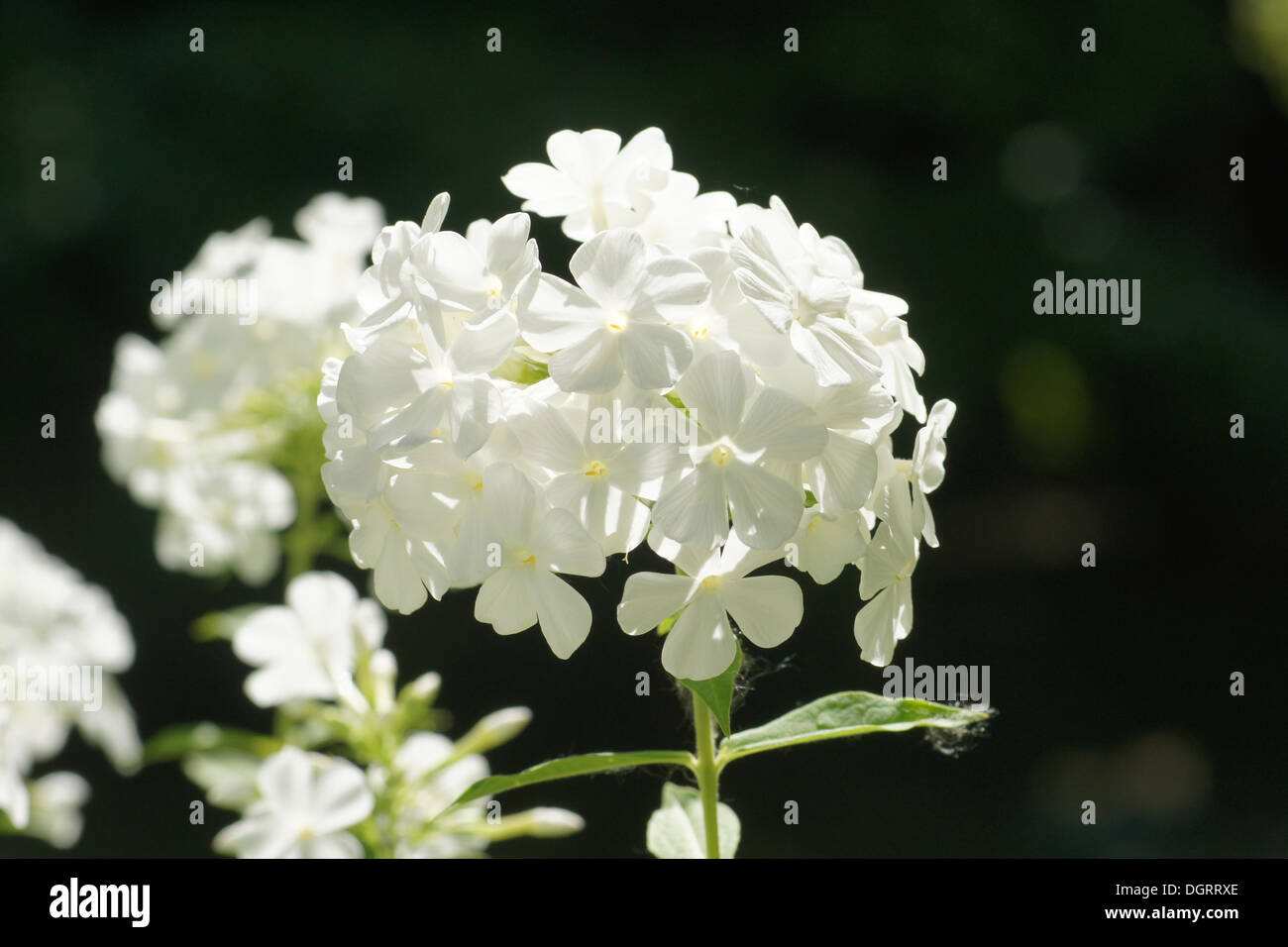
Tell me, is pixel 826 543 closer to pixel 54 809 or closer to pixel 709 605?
pixel 709 605

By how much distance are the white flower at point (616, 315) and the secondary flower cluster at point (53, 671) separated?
75cm

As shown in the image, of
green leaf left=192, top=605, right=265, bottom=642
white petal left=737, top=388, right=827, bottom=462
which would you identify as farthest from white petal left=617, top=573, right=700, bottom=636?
green leaf left=192, top=605, right=265, bottom=642

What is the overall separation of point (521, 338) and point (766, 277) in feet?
0.58

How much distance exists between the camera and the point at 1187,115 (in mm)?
3623

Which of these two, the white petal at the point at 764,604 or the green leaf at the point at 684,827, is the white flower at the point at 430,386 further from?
the green leaf at the point at 684,827

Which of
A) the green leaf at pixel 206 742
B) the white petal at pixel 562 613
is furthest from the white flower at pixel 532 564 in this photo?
the green leaf at pixel 206 742

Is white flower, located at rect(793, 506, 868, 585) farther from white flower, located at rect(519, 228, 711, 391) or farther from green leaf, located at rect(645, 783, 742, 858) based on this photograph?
green leaf, located at rect(645, 783, 742, 858)

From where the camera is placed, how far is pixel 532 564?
2.16 feet

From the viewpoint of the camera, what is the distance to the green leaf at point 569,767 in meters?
0.71

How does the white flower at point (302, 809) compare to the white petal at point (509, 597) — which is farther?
the white flower at point (302, 809)

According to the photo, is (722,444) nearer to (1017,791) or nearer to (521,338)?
(521,338)

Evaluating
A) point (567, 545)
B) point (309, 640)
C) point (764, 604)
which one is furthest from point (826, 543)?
point (309, 640)

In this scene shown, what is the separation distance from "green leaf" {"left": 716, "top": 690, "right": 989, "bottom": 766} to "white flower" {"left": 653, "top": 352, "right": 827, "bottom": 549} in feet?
0.54

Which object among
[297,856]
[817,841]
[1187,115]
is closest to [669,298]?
[297,856]
